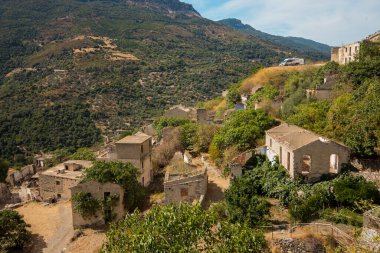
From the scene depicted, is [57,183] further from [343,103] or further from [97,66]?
[97,66]

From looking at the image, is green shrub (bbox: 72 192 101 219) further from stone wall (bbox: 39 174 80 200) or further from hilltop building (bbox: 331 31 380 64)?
hilltop building (bbox: 331 31 380 64)

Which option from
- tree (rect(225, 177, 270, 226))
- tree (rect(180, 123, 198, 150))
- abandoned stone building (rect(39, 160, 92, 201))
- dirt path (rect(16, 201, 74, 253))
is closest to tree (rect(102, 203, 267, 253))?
tree (rect(225, 177, 270, 226))

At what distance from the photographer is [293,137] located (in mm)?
22750

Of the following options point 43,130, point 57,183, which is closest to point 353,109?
point 57,183

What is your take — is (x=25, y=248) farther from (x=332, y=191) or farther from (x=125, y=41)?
(x=125, y=41)

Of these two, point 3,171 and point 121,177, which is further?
point 3,171

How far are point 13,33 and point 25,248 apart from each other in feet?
377

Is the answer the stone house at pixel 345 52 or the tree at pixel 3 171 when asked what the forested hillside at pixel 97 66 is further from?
the stone house at pixel 345 52

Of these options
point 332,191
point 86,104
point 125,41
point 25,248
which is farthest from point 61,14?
point 332,191

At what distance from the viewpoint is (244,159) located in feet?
82.1

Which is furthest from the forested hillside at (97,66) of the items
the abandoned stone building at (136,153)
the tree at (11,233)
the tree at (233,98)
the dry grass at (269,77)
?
the tree at (11,233)

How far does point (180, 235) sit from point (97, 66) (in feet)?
287

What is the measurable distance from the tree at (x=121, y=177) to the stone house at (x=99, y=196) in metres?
0.34

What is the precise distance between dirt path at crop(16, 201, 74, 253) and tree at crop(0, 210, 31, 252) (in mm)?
879
